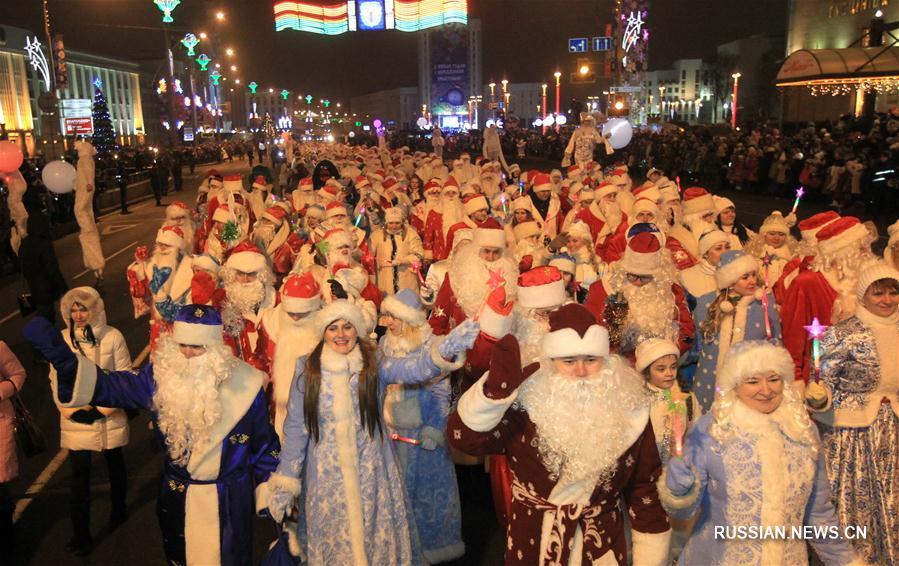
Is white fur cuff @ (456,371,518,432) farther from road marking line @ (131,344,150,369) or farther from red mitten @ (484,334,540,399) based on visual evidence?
road marking line @ (131,344,150,369)

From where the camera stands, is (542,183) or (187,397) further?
(542,183)


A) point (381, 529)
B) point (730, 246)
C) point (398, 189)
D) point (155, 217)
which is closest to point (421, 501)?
point (381, 529)

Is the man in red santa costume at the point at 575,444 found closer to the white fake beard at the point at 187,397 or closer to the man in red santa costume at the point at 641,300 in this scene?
the white fake beard at the point at 187,397

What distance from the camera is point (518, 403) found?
3463mm

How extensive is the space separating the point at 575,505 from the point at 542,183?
9.60m

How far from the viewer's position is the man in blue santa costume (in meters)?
4.04

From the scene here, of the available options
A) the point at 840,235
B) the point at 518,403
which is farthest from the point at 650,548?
the point at 840,235

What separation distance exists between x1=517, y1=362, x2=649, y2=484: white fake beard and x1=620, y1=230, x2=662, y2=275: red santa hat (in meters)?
2.45

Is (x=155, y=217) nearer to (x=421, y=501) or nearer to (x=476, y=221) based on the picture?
(x=476, y=221)

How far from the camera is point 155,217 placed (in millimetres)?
27797

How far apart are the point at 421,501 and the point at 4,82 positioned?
233 feet

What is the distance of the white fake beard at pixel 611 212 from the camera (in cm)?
1113

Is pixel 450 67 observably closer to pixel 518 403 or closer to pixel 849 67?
pixel 849 67

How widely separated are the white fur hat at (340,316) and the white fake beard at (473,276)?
169 centimetres
